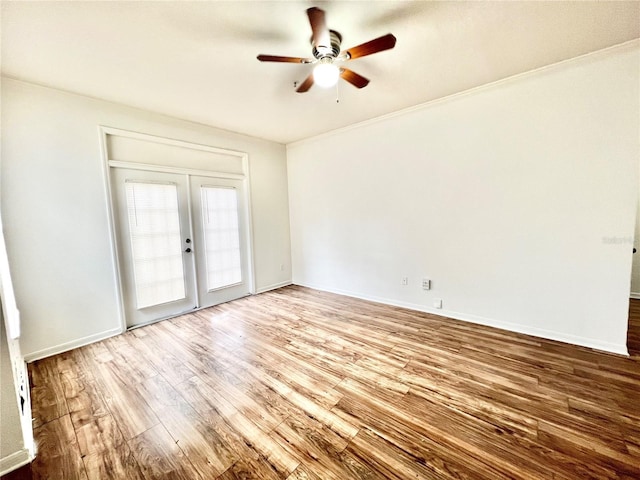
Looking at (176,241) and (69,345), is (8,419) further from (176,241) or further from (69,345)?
(176,241)

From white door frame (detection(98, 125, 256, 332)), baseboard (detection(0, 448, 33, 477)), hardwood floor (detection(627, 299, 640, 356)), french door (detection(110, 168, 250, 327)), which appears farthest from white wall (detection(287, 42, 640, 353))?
baseboard (detection(0, 448, 33, 477))

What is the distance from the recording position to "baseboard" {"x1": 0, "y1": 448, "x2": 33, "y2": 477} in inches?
55.7

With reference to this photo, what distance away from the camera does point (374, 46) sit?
1769mm

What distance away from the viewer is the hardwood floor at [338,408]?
1437 mm

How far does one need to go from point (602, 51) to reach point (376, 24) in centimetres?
214

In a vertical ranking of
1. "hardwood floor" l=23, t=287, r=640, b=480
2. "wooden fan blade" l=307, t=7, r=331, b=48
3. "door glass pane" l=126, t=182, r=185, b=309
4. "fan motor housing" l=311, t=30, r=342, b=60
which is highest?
"fan motor housing" l=311, t=30, r=342, b=60

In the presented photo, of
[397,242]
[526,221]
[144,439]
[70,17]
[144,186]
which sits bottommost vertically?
[144,439]

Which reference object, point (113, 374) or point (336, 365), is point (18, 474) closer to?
point (113, 374)

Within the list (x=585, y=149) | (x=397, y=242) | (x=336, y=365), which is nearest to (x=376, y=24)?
(x=585, y=149)

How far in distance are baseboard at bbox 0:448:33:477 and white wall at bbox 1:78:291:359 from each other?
5.33 feet

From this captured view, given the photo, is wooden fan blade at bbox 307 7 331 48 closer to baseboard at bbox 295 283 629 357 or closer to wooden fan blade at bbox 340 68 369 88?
wooden fan blade at bbox 340 68 369 88

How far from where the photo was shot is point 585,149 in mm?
2430

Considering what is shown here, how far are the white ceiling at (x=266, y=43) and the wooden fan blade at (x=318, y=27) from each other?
0.21 meters

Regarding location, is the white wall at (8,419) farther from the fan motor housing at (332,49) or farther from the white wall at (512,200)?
the white wall at (512,200)
